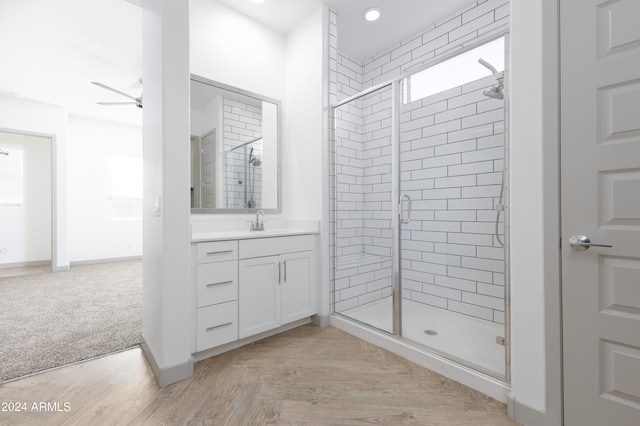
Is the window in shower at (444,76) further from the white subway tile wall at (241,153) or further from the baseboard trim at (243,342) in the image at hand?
the baseboard trim at (243,342)

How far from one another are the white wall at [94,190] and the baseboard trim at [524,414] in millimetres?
6709

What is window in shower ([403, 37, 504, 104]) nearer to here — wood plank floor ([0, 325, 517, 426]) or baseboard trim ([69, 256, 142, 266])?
wood plank floor ([0, 325, 517, 426])

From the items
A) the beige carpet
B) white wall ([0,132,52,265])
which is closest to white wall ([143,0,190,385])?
the beige carpet

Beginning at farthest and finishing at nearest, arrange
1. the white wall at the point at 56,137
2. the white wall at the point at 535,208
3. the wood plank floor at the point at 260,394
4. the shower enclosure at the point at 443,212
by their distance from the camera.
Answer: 1. the white wall at the point at 56,137
2. the shower enclosure at the point at 443,212
3. the wood plank floor at the point at 260,394
4. the white wall at the point at 535,208

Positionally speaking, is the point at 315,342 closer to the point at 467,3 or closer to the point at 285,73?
the point at 285,73

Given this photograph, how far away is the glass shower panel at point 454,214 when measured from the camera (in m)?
2.31

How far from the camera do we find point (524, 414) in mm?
1409

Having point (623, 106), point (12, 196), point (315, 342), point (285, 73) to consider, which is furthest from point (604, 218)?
point (12, 196)

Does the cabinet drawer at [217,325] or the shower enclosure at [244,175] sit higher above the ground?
the shower enclosure at [244,175]

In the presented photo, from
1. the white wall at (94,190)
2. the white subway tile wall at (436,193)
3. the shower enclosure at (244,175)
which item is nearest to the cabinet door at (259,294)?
the white subway tile wall at (436,193)

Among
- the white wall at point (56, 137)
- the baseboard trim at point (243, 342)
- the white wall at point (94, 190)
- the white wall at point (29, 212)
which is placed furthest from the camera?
the white wall at point (94, 190)

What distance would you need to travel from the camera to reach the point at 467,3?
267cm

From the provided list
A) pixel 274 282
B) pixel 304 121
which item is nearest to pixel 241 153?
pixel 304 121

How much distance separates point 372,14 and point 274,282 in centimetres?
275
